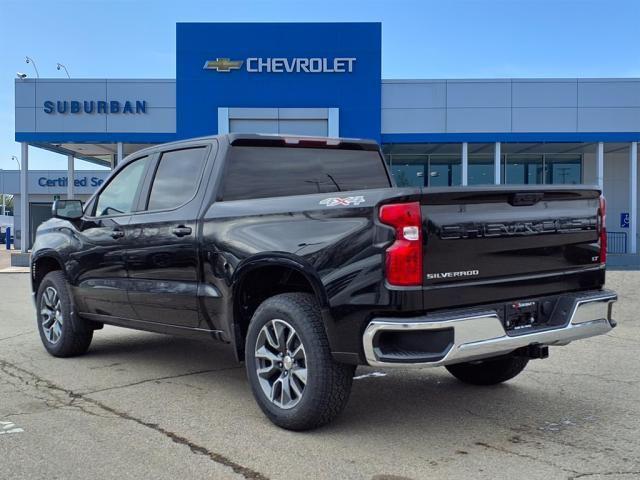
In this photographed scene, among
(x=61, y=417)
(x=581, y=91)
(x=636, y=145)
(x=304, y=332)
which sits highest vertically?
(x=581, y=91)

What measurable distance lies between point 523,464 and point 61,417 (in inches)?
126

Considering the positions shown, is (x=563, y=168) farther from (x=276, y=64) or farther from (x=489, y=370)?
(x=489, y=370)

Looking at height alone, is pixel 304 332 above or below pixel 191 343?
above

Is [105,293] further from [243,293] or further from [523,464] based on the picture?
[523,464]

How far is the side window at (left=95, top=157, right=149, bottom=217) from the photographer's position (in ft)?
18.8

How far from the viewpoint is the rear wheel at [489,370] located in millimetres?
5180

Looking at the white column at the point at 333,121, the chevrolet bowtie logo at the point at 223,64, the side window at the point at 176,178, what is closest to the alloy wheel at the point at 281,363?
the side window at the point at 176,178

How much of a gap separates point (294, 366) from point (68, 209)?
11.0 ft

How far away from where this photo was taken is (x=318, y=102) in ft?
73.8

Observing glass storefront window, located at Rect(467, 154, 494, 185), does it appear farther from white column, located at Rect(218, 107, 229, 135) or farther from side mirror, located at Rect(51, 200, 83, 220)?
side mirror, located at Rect(51, 200, 83, 220)

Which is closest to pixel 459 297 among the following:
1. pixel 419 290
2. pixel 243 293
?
pixel 419 290

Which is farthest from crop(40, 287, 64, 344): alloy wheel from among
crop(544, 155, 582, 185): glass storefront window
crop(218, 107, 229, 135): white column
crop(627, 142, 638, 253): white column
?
crop(544, 155, 582, 185): glass storefront window

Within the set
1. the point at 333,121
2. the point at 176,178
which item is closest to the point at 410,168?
the point at 333,121

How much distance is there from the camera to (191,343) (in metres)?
7.44
